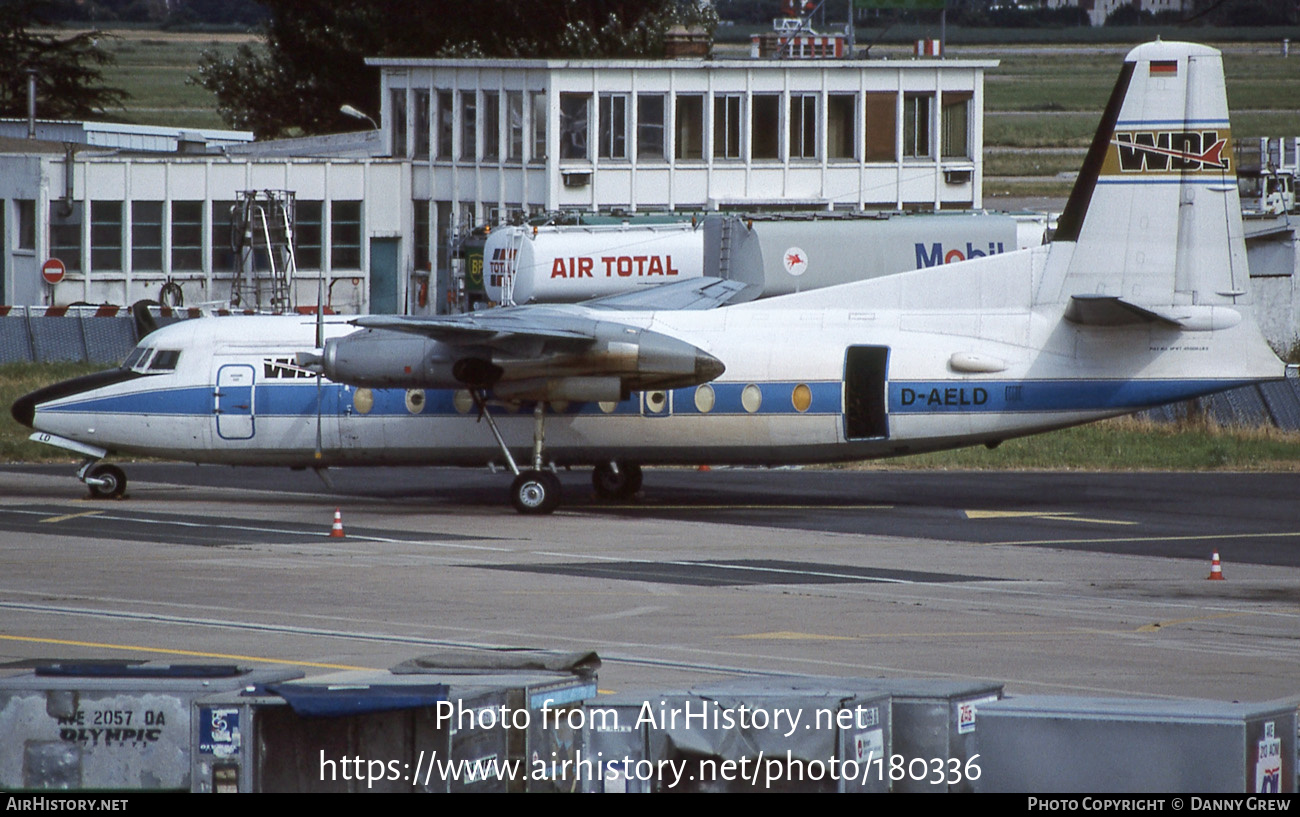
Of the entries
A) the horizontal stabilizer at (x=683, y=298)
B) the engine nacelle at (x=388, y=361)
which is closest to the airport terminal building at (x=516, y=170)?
the horizontal stabilizer at (x=683, y=298)

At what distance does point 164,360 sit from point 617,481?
8.03m

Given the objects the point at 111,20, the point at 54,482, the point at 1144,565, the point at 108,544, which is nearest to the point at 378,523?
the point at 108,544

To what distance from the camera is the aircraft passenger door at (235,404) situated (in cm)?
2741

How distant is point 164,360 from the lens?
2792cm

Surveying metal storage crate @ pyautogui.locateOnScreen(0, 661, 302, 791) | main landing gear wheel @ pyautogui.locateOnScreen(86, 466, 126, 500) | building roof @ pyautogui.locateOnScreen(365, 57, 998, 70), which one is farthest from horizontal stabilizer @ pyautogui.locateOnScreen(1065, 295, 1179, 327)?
building roof @ pyautogui.locateOnScreen(365, 57, 998, 70)

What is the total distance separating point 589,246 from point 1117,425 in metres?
14.6

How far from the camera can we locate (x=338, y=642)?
16.3 meters

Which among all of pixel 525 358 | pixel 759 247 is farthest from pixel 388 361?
pixel 759 247

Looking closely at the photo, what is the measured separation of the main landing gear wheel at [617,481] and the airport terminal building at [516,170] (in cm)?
2332

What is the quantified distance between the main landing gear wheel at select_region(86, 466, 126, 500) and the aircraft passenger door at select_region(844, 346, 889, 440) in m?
12.7

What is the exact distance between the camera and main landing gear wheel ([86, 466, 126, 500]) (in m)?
28.5

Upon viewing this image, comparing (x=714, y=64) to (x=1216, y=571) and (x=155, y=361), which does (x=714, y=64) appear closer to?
(x=155, y=361)

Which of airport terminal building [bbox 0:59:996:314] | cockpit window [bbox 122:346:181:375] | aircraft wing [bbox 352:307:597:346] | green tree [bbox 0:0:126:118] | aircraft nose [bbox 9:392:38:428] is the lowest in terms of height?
aircraft nose [bbox 9:392:38:428]

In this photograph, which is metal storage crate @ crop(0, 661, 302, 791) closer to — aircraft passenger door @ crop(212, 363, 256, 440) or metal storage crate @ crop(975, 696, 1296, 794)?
metal storage crate @ crop(975, 696, 1296, 794)
